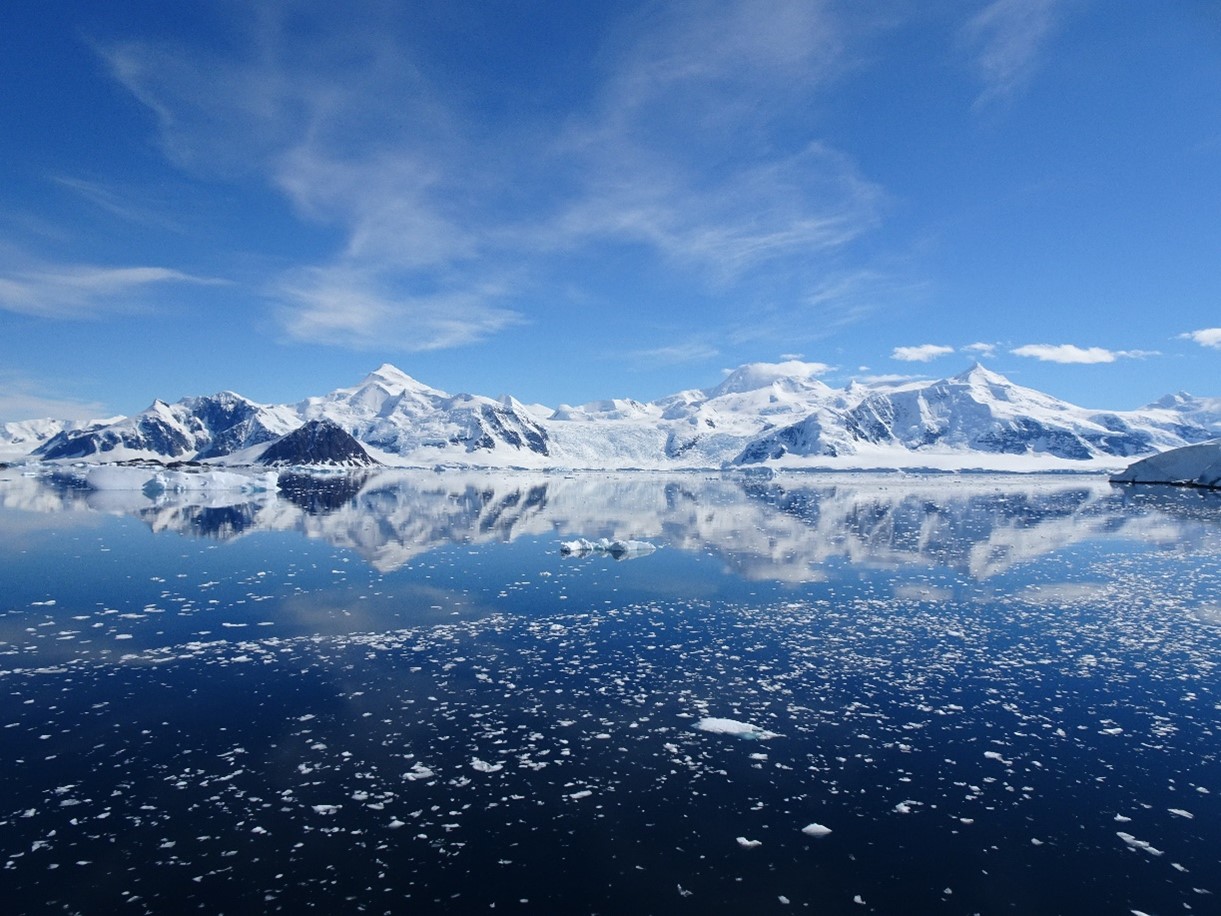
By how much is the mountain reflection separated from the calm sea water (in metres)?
4.72

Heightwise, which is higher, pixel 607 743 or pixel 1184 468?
pixel 1184 468

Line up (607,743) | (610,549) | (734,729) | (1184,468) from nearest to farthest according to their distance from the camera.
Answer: (607,743) < (734,729) < (610,549) < (1184,468)

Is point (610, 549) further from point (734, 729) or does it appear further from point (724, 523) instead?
point (734, 729)

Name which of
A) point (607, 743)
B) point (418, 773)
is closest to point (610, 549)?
point (607, 743)

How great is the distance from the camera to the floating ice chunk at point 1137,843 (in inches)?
322

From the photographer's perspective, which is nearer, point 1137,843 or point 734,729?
point 1137,843

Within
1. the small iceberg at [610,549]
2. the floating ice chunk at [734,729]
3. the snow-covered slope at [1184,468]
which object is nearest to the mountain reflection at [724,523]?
the small iceberg at [610,549]

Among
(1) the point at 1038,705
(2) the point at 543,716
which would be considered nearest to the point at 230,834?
(2) the point at 543,716

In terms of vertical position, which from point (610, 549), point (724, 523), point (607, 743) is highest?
point (724, 523)

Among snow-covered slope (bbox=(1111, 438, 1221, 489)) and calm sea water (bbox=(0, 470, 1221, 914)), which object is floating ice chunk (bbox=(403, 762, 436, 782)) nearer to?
calm sea water (bbox=(0, 470, 1221, 914))

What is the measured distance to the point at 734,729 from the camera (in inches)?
446

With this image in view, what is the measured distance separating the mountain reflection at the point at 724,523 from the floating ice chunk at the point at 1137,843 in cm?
1529

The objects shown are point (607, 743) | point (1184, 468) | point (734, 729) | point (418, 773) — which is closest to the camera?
point (418, 773)

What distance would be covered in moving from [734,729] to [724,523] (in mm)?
32472
